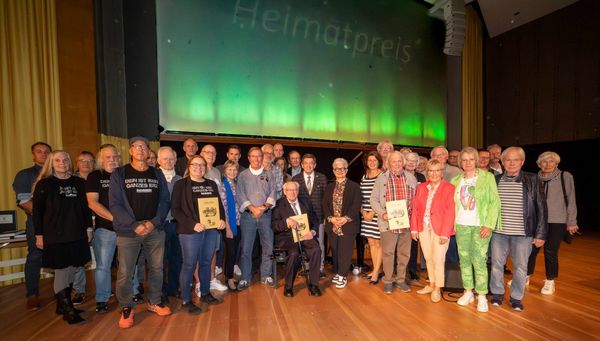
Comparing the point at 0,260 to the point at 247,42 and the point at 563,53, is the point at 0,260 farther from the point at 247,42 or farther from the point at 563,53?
the point at 563,53

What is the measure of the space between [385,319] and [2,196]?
492cm

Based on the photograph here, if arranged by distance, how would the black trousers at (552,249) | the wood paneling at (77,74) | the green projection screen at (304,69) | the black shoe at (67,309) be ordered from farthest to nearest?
the green projection screen at (304,69), the wood paneling at (77,74), the black trousers at (552,249), the black shoe at (67,309)

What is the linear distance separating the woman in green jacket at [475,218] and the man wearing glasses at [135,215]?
3.00 metres

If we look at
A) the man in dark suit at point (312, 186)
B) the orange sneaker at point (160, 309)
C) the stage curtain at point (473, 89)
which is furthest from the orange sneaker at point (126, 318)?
the stage curtain at point (473, 89)

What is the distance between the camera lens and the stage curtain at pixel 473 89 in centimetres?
870

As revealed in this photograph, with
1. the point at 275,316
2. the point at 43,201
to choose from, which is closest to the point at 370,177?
the point at 275,316

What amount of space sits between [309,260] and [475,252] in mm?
1763

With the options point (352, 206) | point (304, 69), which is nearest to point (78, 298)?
point (352, 206)

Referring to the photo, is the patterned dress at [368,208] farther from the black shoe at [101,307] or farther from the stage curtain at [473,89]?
the stage curtain at [473,89]

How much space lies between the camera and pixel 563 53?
23.5 ft

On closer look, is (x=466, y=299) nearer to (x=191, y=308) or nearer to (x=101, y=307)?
(x=191, y=308)

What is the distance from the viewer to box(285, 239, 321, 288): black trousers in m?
3.42

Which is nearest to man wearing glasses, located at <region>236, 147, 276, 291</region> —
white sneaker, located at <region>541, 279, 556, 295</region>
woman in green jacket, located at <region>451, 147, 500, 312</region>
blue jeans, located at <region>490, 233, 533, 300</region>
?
woman in green jacket, located at <region>451, 147, 500, 312</region>

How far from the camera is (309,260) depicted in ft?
11.5
